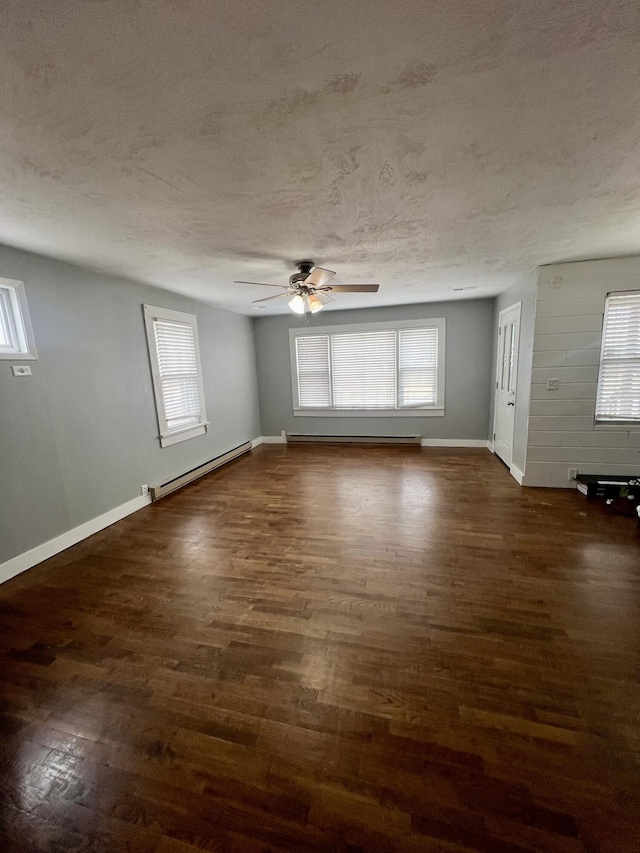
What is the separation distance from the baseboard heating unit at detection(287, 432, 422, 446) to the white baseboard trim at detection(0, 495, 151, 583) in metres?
3.18

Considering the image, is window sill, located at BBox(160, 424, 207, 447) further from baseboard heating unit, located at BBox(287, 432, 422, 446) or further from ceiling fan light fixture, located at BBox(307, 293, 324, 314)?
ceiling fan light fixture, located at BBox(307, 293, 324, 314)

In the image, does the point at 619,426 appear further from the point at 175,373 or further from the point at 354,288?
the point at 175,373

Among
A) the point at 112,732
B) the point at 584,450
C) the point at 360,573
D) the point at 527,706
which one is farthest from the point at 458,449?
the point at 112,732

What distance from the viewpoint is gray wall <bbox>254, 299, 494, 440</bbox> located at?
5363 millimetres

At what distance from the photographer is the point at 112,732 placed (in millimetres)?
1416

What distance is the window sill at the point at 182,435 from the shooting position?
163 inches

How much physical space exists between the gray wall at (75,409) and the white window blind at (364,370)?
277 centimetres

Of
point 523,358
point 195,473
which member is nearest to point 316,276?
point 523,358

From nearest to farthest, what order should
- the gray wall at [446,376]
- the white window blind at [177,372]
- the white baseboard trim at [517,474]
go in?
the white baseboard trim at [517,474]
the white window blind at [177,372]
the gray wall at [446,376]

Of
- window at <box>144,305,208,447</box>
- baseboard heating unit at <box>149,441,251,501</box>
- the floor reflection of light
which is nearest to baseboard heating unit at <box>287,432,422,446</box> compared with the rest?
baseboard heating unit at <box>149,441,251,501</box>

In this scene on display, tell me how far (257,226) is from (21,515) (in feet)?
9.45

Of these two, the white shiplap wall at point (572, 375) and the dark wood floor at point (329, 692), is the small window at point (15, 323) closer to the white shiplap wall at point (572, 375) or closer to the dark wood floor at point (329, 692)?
the dark wood floor at point (329, 692)

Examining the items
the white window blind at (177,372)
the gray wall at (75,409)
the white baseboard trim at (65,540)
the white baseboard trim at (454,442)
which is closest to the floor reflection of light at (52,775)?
the white baseboard trim at (65,540)

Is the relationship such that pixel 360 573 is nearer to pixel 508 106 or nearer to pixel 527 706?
pixel 527 706
